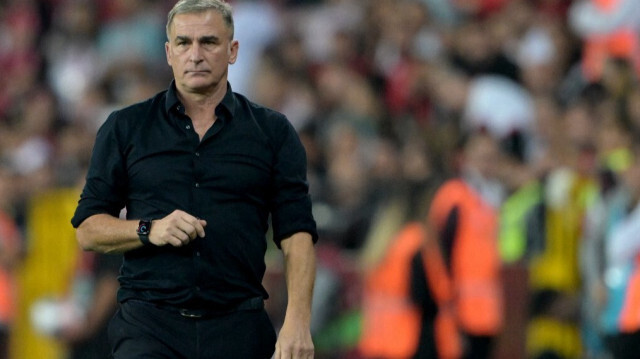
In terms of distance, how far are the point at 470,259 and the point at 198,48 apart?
4683mm

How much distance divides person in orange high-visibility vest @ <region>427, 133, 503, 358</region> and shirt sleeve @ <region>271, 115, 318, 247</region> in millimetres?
4221

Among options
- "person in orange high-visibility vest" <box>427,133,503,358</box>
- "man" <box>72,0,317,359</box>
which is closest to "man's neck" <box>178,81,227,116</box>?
"man" <box>72,0,317,359</box>

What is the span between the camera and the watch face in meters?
5.43

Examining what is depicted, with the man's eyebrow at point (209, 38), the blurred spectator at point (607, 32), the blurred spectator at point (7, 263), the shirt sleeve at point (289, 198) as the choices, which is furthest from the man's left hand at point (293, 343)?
the blurred spectator at point (7, 263)

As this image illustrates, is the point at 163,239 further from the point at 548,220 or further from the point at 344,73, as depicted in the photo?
the point at 344,73

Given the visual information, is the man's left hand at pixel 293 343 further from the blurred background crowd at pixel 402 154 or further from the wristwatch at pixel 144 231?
the blurred background crowd at pixel 402 154

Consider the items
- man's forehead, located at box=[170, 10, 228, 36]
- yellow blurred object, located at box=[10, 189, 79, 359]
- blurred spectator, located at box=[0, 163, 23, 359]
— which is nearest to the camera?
man's forehead, located at box=[170, 10, 228, 36]

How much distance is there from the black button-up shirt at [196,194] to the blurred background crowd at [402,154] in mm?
3948

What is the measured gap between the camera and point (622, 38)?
1159cm

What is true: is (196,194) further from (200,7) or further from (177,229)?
(200,7)

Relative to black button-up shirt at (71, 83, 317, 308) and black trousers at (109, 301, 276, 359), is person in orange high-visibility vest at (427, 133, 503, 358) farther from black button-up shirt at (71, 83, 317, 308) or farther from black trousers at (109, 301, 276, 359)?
black trousers at (109, 301, 276, 359)

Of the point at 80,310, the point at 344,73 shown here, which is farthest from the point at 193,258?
the point at 344,73

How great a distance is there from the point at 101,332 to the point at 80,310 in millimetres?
335

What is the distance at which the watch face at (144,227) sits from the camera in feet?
17.8
